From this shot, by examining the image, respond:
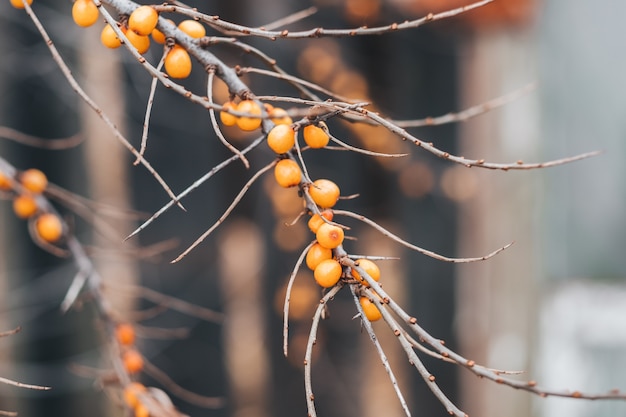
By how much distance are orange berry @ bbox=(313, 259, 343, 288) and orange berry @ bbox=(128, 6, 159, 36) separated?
0.24 m

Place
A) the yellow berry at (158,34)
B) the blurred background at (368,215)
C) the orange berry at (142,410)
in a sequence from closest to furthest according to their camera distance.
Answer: the yellow berry at (158,34) < the orange berry at (142,410) < the blurred background at (368,215)

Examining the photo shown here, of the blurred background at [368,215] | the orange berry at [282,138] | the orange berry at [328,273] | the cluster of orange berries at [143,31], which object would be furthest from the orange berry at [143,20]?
the blurred background at [368,215]

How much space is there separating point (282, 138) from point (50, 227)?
48 cm

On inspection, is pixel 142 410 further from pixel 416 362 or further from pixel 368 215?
pixel 368 215

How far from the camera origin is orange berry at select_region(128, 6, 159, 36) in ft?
1.58

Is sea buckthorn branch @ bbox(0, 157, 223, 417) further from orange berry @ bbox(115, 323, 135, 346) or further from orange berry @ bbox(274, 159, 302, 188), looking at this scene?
orange berry @ bbox(274, 159, 302, 188)

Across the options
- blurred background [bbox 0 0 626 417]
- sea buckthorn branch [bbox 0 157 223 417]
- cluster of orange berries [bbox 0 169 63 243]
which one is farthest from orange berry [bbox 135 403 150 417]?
blurred background [bbox 0 0 626 417]

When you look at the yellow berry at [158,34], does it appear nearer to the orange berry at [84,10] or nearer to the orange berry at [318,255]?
the orange berry at [84,10]

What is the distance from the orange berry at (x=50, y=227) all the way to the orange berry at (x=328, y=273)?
Result: 0.49m

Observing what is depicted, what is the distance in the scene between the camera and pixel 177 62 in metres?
0.51

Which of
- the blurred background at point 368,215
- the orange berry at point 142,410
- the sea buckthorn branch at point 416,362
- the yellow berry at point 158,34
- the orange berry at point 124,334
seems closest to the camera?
the sea buckthorn branch at point 416,362

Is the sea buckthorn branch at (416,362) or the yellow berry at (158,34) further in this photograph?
the yellow berry at (158,34)

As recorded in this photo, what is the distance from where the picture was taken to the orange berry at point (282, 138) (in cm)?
47

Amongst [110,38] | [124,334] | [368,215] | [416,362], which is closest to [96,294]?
[124,334]
